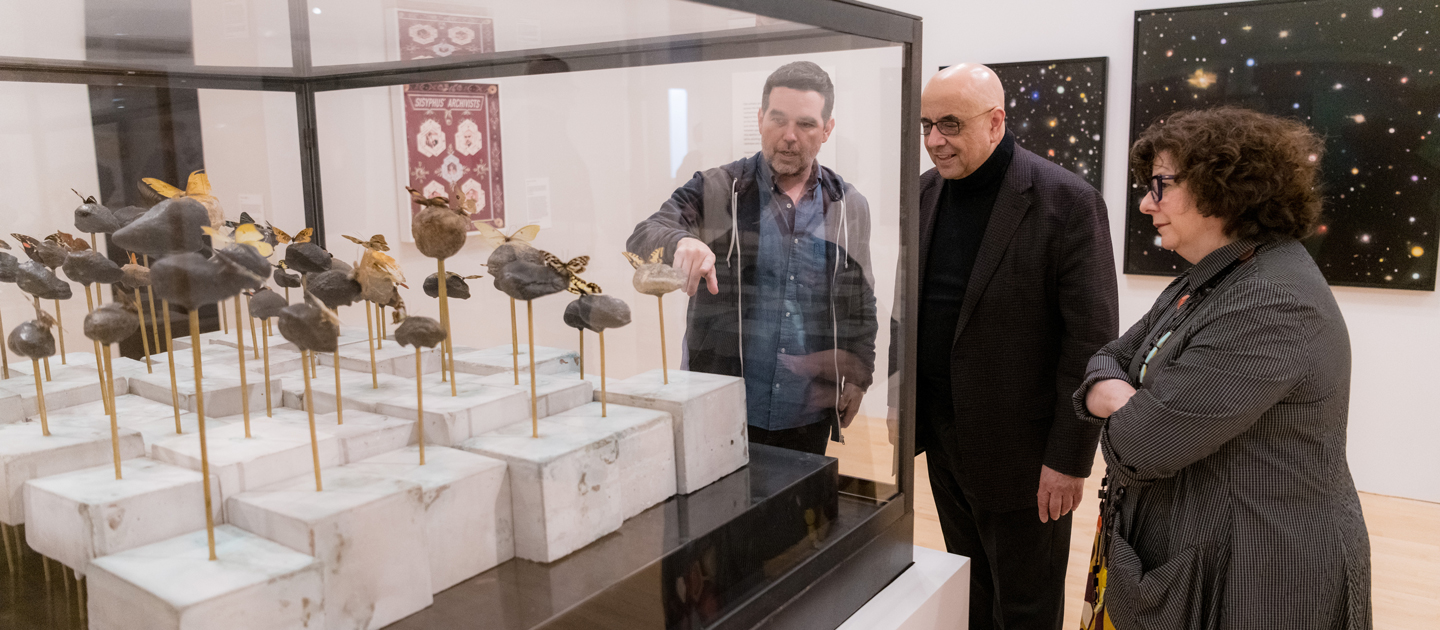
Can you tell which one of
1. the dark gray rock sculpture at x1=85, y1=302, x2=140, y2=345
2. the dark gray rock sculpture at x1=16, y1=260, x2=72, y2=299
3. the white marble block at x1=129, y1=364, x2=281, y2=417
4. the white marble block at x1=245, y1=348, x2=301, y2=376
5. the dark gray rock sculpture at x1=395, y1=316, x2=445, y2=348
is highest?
the dark gray rock sculpture at x1=16, y1=260, x2=72, y2=299

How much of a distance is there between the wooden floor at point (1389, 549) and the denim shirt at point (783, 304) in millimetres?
362

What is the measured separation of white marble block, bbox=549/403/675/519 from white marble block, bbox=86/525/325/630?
37 cm

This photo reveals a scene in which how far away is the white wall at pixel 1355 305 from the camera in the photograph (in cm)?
348

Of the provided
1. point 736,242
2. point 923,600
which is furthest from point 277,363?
point 923,600

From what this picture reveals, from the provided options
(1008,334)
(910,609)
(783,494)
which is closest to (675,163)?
(783,494)

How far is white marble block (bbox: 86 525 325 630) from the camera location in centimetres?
72

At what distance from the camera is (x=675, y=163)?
45.6 inches

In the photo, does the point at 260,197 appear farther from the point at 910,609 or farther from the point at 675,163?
the point at 910,609

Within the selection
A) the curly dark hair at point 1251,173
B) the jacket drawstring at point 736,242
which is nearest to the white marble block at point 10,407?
the jacket drawstring at point 736,242

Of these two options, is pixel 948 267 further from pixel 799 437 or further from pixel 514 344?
pixel 514 344

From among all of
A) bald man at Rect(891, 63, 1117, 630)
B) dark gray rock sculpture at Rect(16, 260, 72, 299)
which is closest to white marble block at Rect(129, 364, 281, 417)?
dark gray rock sculpture at Rect(16, 260, 72, 299)

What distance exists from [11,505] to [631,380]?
2.11 ft

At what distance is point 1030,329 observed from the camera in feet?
6.47

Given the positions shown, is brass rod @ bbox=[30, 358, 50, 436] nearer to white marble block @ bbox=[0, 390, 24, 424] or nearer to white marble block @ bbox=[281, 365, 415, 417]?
white marble block @ bbox=[0, 390, 24, 424]
